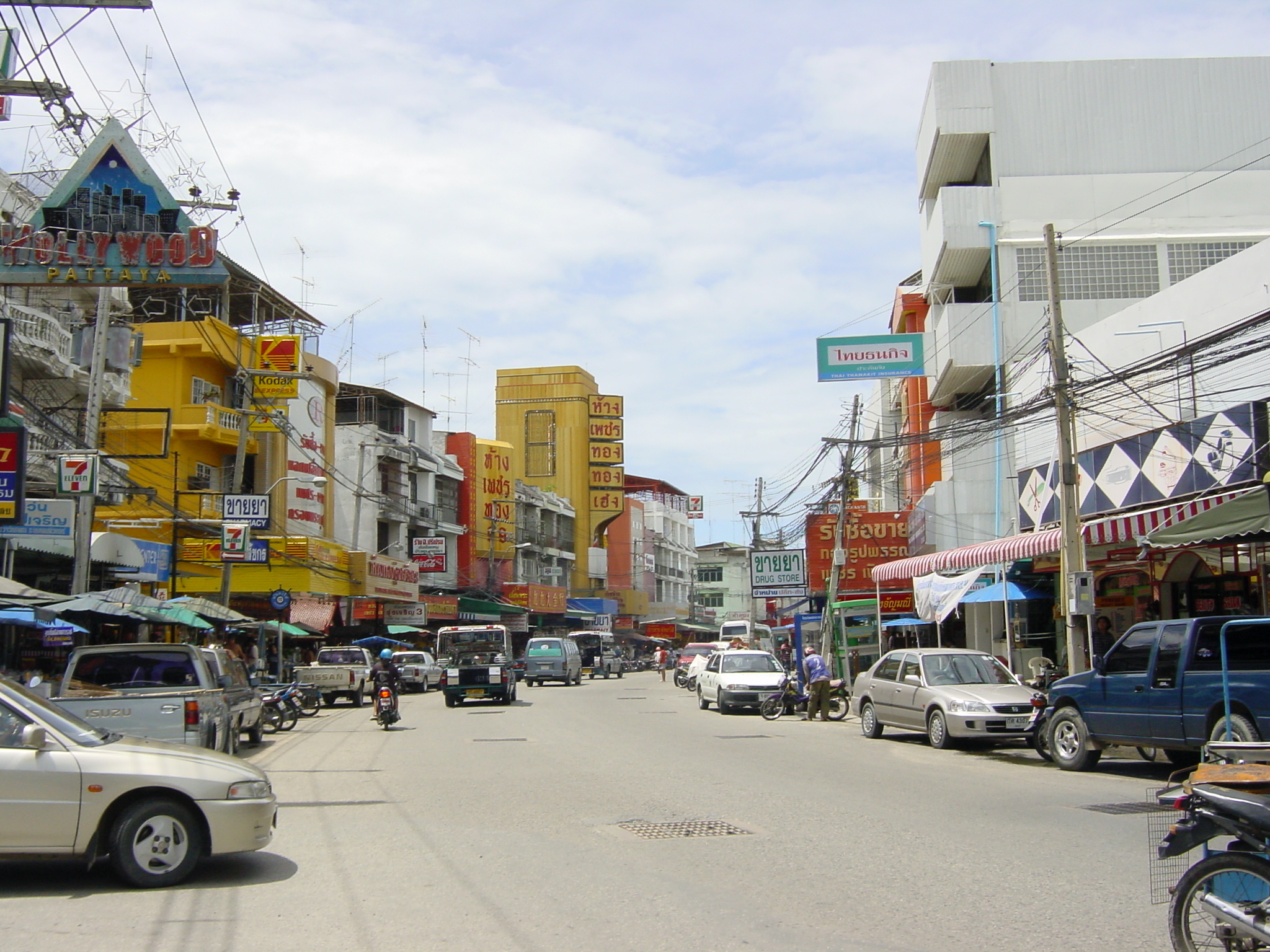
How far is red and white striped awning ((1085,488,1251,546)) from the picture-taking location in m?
18.7

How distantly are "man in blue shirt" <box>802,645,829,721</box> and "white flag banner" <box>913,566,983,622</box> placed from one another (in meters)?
2.84

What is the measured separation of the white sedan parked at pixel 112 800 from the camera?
7.46 meters

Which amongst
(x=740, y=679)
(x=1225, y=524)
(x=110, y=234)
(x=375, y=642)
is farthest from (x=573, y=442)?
(x=1225, y=524)

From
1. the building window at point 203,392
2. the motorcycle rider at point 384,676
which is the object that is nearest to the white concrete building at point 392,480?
the building window at point 203,392

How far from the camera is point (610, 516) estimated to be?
90.1m

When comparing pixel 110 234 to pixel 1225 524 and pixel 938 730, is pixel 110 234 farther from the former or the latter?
pixel 1225 524

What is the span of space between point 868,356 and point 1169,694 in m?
24.2

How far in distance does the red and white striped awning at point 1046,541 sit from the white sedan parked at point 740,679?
4.91 metres

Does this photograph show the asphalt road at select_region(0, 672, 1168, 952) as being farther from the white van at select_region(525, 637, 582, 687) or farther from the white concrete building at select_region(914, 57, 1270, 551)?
the white van at select_region(525, 637, 582, 687)

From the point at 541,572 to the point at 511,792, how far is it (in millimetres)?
69026

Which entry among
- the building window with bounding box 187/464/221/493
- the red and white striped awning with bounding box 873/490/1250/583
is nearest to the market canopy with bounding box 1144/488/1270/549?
the red and white striped awning with bounding box 873/490/1250/583

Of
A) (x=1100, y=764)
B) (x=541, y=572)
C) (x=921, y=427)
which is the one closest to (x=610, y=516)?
(x=541, y=572)

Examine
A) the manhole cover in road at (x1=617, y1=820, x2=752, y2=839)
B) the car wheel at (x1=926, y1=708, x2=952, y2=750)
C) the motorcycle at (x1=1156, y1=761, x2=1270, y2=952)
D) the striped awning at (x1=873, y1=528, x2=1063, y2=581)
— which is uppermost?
the striped awning at (x1=873, y1=528, x2=1063, y2=581)

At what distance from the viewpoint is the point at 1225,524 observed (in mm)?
14492
